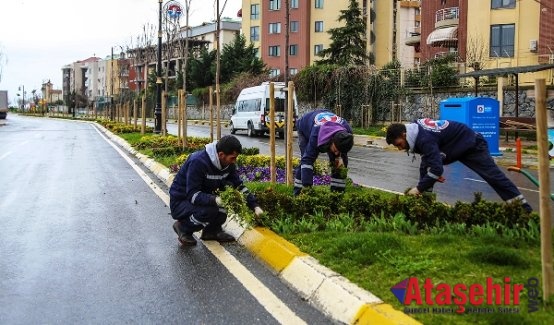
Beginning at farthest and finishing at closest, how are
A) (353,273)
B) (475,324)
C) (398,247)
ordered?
(398,247) → (353,273) → (475,324)

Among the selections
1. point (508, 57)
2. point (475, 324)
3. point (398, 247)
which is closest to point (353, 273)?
point (398, 247)

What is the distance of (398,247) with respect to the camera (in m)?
5.22

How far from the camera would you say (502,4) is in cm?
3422

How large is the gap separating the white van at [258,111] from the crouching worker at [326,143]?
64.2 feet

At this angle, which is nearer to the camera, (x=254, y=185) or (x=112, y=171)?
(x=254, y=185)

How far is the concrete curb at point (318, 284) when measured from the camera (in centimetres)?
388

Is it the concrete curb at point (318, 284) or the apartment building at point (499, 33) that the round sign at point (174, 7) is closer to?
the apartment building at point (499, 33)

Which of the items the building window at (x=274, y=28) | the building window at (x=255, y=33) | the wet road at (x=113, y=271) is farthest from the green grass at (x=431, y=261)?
the building window at (x=255, y=33)

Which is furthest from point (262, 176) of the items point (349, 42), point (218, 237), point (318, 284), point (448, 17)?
point (349, 42)

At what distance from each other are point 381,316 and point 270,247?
7.13 feet

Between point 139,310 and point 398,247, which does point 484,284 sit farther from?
point 139,310

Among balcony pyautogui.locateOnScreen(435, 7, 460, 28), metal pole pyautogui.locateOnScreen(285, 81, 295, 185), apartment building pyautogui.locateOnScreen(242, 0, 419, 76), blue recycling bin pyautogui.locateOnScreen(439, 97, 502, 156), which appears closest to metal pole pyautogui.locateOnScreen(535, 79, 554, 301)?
metal pole pyautogui.locateOnScreen(285, 81, 295, 185)

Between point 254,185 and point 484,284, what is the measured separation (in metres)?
5.69

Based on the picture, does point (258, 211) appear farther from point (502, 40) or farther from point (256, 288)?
point (502, 40)
